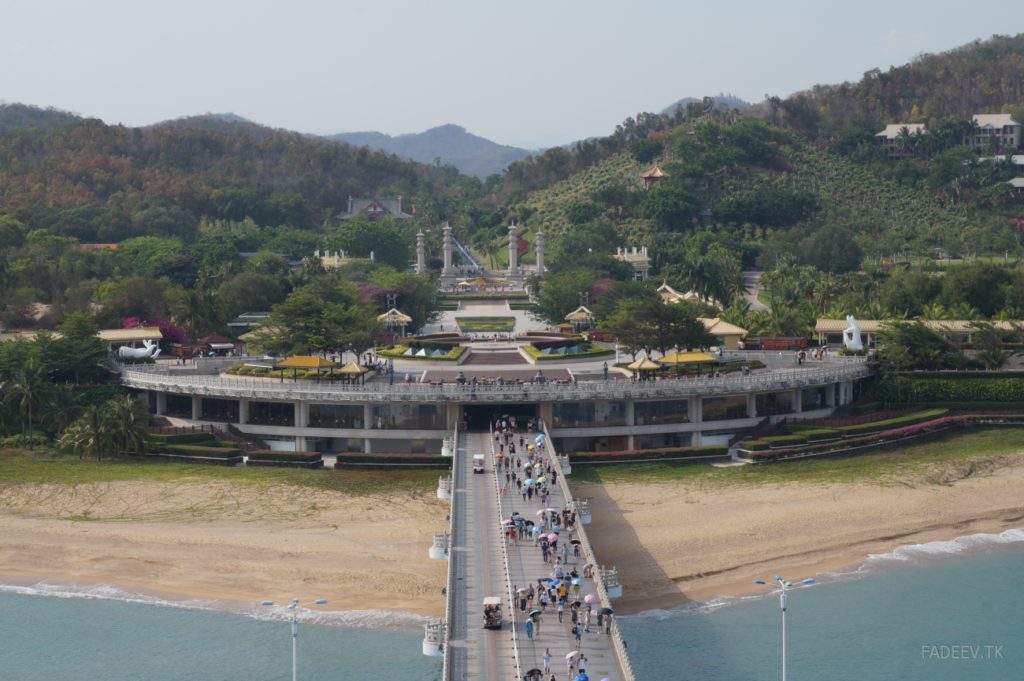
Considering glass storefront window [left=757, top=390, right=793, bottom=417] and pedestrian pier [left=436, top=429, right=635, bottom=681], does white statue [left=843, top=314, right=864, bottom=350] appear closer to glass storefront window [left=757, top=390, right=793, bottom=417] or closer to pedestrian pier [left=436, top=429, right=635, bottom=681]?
glass storefront window [left=757, top=390, right=793, bottom=417]

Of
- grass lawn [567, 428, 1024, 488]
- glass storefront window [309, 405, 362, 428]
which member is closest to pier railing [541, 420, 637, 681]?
grass lawn [567, 428, 1024, 488]

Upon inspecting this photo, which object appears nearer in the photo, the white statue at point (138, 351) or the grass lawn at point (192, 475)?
the grass lawn at point (192, 475)

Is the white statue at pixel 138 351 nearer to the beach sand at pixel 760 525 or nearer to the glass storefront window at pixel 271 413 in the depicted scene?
the glass storefront window at pixel 271 413

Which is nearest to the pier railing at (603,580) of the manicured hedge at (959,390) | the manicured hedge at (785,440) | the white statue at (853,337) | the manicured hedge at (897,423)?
the manicured hedge at (785,440)

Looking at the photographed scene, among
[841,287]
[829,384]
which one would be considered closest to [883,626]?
[829,384]

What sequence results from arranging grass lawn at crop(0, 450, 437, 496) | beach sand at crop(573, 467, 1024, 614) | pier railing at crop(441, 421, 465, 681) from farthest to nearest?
grass lawn at crop(0, 450, 437, 496) < beach sand at crop(573, 467, 1024, 614) < pier railing at crop(441, 421, 465, 681)

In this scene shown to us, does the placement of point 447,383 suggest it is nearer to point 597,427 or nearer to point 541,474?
point 597,427

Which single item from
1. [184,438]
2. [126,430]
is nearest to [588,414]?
[184,438]
